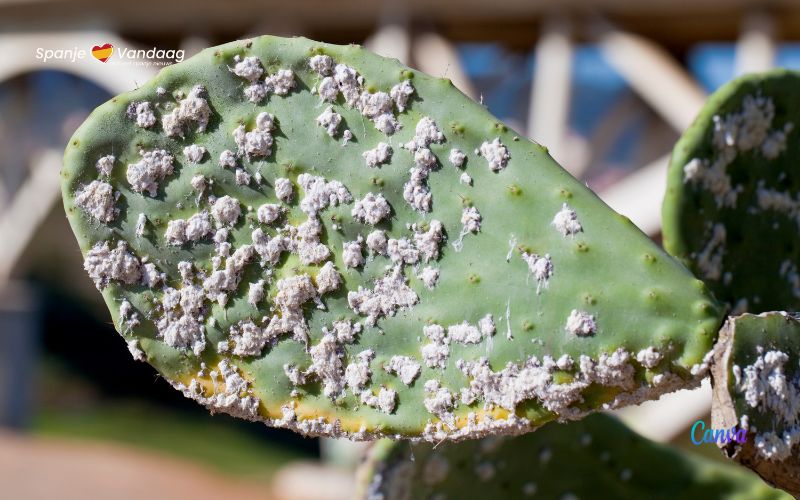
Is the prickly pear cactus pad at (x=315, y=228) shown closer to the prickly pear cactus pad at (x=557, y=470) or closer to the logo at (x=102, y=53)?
the prickly pear cactus pad at (x=557, y=470)

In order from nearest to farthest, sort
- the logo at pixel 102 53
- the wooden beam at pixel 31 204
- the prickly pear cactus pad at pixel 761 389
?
1. the prickly pear cactus pad at pixel 761 389
2. the logo at pixel 102 53
3. the wooden beam at pixel 31 204

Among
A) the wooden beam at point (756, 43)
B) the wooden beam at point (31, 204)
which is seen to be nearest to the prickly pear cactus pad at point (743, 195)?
the wooden beam at point (756, 43)

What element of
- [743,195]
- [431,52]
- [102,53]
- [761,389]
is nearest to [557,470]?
[743,195]

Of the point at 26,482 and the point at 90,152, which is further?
the point at 26,482

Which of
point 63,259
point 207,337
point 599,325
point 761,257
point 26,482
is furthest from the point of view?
point 63,259

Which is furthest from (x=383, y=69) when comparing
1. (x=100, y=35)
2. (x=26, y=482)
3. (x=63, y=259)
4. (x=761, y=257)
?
Answer: (x=63, y=259)

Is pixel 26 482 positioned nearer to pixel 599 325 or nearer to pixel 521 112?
pixel 521 112
